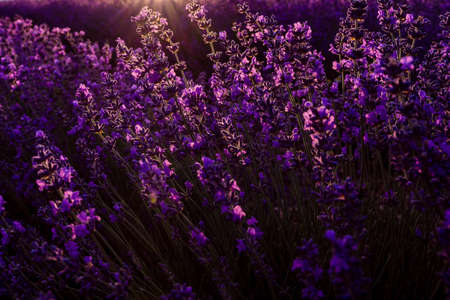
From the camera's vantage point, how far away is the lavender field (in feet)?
5.05

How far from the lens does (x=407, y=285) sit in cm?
194

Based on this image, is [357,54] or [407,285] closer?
[407,285]

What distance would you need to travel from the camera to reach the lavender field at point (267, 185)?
154 centimetres

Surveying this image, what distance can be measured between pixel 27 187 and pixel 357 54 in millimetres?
3308

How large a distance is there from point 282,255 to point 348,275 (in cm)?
124

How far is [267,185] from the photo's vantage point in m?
2.72

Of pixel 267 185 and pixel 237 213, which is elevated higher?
pixel 267 185

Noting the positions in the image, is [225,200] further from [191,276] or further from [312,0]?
[312,0]

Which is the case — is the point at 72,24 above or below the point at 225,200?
above

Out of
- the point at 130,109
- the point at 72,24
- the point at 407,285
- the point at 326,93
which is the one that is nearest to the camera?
the point at 407,285

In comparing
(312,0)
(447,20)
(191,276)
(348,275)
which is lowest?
(348,275)

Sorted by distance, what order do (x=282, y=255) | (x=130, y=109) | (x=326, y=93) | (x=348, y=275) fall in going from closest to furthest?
(x=348, y=275) < (x=282, y=255) < (x=326, y=93) < (x=130, y=109)

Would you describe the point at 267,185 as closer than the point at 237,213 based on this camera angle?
No

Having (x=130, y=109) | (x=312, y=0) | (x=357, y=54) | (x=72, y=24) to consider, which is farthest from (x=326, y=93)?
(x=72, y=24)
